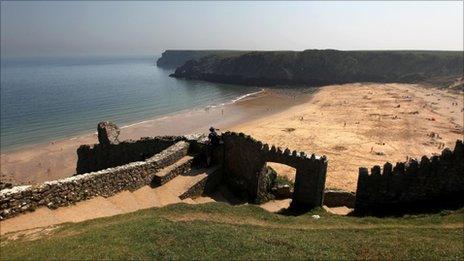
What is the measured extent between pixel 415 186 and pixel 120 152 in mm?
18319

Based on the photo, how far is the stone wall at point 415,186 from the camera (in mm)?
16547

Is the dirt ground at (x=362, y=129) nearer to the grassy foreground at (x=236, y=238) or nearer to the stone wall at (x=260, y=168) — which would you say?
the stone wall at (x=260, y=168)

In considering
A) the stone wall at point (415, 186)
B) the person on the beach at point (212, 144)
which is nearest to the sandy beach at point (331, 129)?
the person on the beach at point (212, 144)

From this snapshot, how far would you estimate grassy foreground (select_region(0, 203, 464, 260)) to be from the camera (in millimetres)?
11695

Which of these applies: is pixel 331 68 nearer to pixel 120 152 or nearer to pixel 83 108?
pixel 83 108

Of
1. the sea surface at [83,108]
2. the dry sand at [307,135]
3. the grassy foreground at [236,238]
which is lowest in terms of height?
the sea surface at [83,108]

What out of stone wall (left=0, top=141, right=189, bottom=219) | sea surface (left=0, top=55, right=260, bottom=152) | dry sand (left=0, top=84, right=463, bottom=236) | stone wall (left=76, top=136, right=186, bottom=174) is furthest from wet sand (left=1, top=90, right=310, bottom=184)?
stone wall (left=0, top=141, right=189, bottom=219)

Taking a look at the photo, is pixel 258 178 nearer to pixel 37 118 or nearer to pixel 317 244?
pixel 317 244

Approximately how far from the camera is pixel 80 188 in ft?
56.1

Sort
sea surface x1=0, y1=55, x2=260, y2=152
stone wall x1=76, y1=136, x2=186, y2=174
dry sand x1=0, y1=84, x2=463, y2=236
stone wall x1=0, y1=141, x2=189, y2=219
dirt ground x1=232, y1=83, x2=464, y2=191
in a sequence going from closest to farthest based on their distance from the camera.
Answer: stone wall x1=0, y1=141, x2=189, y2=219 < dry sand x1=0, y1=84, x2=463, y2=236 < stone wall x1=76, y1=136, x2=186, y2=174 < dirt ground x1=232, y1=83, x2=464, y2=191 < sea surface x1=0, y1=55, x2=260, y2=152

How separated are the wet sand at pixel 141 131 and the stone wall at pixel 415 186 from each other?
→ 29.9 m

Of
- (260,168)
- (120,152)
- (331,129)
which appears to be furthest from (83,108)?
(260,168)

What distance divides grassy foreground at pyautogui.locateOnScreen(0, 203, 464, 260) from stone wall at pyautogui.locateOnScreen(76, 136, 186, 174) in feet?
32.9

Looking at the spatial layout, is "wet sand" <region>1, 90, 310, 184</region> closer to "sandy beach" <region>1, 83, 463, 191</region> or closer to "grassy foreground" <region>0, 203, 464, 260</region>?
"sandy beach" <region>1, 83, 463, 191</region>
